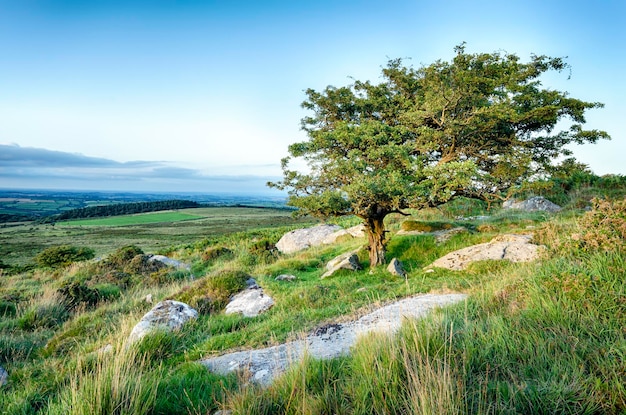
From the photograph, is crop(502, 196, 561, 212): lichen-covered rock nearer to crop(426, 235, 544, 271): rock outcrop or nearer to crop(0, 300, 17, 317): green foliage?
crop(426, 235, 544, 271): rock outcrop

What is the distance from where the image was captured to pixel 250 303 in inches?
424

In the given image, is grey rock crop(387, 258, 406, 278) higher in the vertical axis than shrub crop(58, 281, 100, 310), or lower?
higher

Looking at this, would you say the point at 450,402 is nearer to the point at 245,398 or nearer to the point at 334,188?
the point at 245,398

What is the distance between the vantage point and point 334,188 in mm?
13758

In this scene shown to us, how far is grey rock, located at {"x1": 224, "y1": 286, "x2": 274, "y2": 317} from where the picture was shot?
1020cm

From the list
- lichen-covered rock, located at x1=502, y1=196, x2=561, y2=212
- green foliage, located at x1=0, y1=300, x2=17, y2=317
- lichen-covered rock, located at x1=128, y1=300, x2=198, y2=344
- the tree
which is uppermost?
the tree

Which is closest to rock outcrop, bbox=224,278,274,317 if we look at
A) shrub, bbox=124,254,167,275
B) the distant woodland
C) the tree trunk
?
the tree trunk

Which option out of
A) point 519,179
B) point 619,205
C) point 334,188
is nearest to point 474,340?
point 619,205

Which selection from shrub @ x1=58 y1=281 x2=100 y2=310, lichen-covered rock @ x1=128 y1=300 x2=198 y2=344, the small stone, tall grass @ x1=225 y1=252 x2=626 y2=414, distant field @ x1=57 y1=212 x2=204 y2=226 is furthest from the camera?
distant field @ x1=57 y1=212 x2=204 y2=226

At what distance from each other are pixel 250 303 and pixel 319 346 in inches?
202

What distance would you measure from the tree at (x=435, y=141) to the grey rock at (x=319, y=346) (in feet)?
16.7

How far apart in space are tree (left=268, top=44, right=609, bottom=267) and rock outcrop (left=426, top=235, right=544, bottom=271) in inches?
68.1

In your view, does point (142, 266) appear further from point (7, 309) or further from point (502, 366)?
point (502, 366)

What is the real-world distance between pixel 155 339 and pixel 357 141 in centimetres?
964
